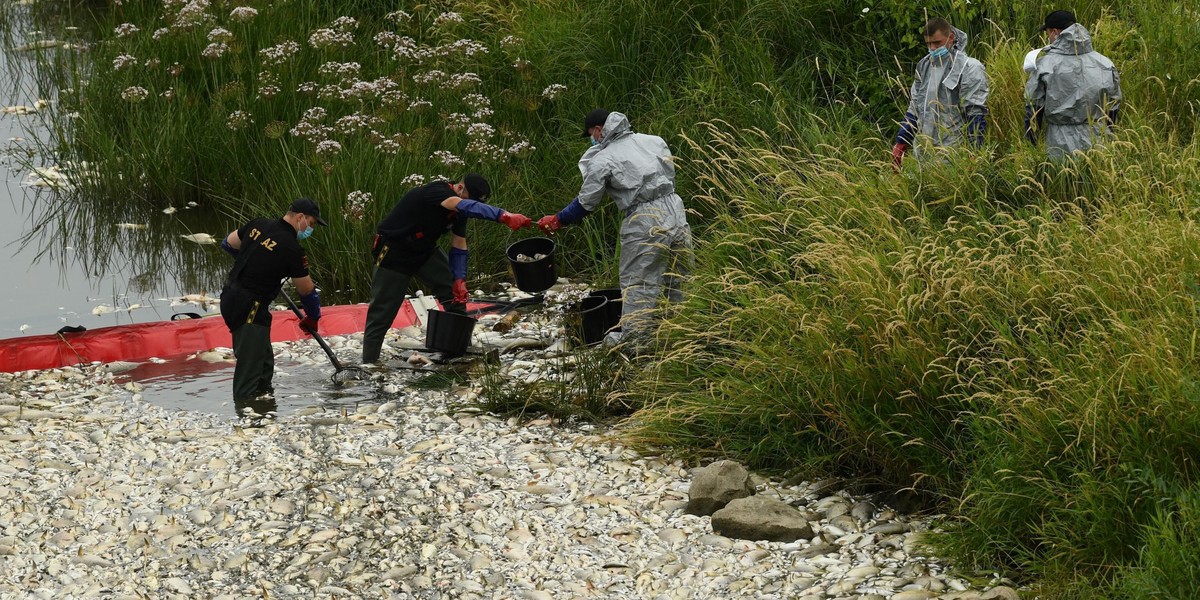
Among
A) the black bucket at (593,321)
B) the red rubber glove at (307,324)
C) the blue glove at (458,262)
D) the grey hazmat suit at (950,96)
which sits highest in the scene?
the grey hazmat suit at (950,96)

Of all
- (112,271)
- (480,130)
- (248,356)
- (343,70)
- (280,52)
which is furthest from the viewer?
(280,52)

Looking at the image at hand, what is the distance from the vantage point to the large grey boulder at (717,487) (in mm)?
6070

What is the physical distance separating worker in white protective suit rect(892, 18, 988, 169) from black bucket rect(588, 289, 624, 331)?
199 cm

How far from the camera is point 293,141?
38.0 feet

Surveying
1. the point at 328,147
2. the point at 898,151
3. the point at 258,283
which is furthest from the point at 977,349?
the point at 328,147

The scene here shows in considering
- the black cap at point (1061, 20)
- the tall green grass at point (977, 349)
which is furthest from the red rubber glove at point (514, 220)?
the black cap at point (1061, 20)

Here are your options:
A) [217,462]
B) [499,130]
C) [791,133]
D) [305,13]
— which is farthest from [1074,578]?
[305,13]

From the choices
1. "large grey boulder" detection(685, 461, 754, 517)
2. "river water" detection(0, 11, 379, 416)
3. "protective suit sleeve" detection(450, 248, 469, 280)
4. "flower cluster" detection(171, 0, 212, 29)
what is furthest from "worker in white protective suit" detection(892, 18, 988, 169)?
"flower cluster" detection(171, 0, 212, 29)

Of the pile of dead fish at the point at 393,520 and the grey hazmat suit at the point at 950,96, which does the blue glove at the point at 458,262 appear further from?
the grey hazmat suit at the point at 950,96

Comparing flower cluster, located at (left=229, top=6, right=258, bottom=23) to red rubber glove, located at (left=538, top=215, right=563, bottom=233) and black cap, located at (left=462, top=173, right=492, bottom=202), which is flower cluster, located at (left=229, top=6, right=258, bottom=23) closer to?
black cap, located at (left=462, top=173, right=492, bottom=202)

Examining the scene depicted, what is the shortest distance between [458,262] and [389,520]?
131 inches

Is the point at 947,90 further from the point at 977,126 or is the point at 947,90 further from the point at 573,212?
the point at 573,212

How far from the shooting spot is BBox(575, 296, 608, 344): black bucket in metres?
8.34

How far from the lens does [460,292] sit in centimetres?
910
